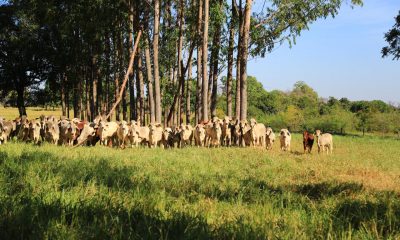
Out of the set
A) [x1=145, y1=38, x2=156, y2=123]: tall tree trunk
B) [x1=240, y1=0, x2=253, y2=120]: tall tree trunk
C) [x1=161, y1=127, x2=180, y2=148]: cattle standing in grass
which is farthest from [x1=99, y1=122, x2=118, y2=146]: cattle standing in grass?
[x1=240, y1=0, x2=253, y2=120]: tall tree trunk

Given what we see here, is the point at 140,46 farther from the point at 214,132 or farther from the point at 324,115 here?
the point at 324,115

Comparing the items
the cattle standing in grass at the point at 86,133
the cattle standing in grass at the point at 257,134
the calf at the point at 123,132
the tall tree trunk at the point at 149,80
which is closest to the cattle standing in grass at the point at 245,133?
the cattle standing in grass at the point at 257,134

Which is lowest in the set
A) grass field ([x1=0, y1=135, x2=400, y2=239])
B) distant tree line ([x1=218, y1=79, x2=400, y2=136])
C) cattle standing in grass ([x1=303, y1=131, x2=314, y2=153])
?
grass field ([x1=0, y1=135, x2=400, y2=239])

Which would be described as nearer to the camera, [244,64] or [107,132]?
[107,132]

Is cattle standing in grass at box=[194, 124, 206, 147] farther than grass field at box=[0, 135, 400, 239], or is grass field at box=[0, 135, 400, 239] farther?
cattle standing in grass at box=[194, 124, 206, 147]

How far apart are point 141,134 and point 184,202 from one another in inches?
538

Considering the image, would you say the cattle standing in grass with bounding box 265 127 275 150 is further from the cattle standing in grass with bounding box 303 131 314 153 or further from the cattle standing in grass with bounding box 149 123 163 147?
the cattle standing in grass with bounding box 149 123 163 147

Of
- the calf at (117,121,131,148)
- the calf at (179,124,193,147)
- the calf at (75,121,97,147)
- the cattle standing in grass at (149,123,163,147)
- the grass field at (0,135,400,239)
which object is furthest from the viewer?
the calf at (179,124,193,147)

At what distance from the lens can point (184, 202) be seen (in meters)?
7.07

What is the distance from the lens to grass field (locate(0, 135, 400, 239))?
16.6ft

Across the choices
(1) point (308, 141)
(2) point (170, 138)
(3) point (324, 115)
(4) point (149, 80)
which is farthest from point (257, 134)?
(3) point (324, 115)

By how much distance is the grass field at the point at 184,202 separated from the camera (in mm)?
5051

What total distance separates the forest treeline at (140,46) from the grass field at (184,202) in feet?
39.5

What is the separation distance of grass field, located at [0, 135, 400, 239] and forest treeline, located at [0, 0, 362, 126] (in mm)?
12029
